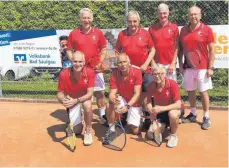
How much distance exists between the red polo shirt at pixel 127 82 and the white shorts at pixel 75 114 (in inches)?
24.7

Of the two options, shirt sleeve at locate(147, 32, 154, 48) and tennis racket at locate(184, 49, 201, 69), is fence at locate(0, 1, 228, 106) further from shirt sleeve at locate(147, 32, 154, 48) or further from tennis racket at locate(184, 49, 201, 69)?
shirt sleeve at locate(147, 32, 154, 48)

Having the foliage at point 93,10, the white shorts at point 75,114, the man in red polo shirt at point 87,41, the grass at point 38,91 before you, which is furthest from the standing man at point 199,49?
the foliage at point 93,10

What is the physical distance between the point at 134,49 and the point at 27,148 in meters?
2.31

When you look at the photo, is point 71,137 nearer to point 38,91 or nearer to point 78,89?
point 78,89

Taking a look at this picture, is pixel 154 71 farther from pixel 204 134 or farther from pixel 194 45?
pixel 204 134

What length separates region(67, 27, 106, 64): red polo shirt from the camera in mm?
5988

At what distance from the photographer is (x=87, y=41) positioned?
19.6 ft

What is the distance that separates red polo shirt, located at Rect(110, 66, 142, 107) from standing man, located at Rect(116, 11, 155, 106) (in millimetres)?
246

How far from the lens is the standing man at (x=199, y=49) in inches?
229

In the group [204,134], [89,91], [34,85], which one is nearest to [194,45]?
[204,134]

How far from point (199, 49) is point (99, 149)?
7.72 ft

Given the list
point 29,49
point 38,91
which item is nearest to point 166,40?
point 29,49

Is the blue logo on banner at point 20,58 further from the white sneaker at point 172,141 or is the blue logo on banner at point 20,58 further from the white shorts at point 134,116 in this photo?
the white sneaker at point 172,141

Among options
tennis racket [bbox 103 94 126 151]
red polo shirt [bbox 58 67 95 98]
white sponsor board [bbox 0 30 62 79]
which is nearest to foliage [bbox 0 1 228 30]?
white sponsor board [bbox 0 30 62 79]
